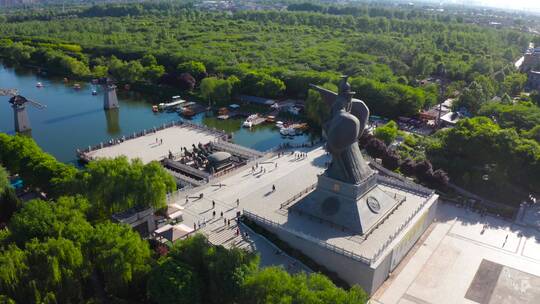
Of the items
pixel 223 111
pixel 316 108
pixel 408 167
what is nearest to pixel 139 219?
pixel 408 167

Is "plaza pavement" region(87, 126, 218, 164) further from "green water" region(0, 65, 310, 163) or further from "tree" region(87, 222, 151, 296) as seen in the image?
"tree" region(87, 222, 151, 296)

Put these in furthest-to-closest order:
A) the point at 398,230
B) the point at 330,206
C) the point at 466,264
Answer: the point at 330,206
the point at 466,264
the point at 398,230

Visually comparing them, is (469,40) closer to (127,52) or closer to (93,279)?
(127,52)

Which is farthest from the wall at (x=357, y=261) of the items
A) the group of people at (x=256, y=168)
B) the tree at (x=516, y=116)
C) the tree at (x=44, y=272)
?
the tree at (x=516, y=116)

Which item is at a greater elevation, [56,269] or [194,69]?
[56,269]

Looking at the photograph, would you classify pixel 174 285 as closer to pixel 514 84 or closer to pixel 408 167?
pixel 408 167

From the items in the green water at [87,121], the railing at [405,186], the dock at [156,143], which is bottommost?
the green water at [87,121]

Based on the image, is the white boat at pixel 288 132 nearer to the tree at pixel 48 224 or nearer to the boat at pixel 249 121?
the boat at pixel 249 121

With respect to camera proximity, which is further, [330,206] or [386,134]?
[386,134]
